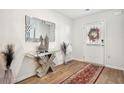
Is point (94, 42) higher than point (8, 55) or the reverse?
higher

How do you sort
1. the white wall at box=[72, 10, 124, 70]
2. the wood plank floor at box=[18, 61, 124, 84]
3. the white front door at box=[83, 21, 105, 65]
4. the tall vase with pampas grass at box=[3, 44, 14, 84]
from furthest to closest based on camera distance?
the white front door at box=[83, 21, 105, 65] → the white wall at box=[72, 10, 124, 70] → the wood plank floor at box=[18, 61, 124, 84] → the tall vase with pampas grass at box=[3, 44, 14, 84]

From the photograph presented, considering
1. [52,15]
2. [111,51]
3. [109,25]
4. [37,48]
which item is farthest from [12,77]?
[109,25]

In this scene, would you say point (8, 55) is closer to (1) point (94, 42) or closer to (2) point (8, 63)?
(2) point (8, 63)

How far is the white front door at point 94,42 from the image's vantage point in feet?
8.32

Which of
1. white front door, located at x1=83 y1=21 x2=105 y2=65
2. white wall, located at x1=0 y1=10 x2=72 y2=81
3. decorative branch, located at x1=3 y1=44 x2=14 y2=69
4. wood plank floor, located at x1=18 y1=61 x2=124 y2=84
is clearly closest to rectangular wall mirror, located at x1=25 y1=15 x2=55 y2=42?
white wall, located at x1=0 y1=10 x2=72 y2=81

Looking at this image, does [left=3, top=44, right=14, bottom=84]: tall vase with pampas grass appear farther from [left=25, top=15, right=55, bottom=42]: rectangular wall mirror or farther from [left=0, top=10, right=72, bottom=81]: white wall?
[left=25, top=15, right=55, bottom=42]: rectangular wall mirror

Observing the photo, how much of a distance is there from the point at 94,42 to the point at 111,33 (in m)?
0.53

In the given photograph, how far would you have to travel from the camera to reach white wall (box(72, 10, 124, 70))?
2225mm

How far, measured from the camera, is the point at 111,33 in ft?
7.81

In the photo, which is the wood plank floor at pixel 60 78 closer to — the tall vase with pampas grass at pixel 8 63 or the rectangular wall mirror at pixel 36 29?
the tall vase with pampas grass at pixel 8 63

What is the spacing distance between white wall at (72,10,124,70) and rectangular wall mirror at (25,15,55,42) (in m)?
0.94

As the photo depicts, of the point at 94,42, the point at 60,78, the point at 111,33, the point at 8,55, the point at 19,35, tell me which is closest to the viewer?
the point at 8,55

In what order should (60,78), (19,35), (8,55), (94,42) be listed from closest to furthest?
(8,55) < (19,35) < (60,78) < (94,42)

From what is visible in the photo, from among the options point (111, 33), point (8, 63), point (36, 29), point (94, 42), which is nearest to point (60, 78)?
point (8, 63)
